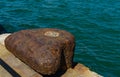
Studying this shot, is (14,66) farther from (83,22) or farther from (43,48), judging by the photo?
(83,22)

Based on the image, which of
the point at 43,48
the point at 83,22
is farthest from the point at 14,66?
the point at 83,22

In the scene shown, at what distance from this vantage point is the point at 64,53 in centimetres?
870

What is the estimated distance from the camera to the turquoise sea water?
12336 millimetres

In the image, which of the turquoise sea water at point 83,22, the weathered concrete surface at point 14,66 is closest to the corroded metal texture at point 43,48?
the weathered concrete surface at point 14,66

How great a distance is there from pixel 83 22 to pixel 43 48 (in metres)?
Answer: 7.70

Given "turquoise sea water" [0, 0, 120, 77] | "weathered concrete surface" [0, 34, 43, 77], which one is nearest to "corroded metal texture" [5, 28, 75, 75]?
"weathered concrete surface" [0, 34, 43, 77]

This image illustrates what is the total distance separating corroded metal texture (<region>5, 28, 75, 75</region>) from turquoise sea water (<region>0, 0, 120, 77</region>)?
→ 3.22 metres

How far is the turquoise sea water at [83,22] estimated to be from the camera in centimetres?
1234

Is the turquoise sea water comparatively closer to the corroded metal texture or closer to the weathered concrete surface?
the corroded metal texture

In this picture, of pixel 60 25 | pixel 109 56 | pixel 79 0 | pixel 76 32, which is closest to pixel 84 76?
pixel 109 56

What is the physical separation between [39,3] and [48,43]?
10.8 metres

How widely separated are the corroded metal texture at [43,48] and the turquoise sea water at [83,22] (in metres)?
3.22

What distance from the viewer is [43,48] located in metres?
8.28

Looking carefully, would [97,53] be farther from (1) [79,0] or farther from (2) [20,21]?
(1) [79,0]
